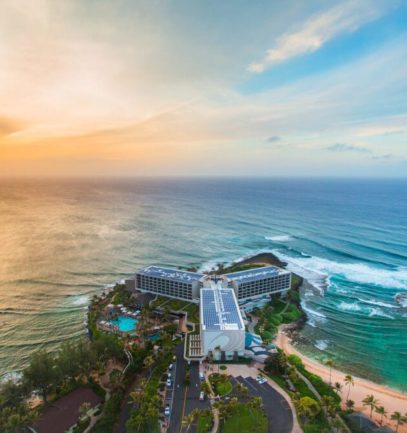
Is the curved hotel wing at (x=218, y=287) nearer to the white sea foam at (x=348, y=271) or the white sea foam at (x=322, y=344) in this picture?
the white sea foam at (x=322, y=344)

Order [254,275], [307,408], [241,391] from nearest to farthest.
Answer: [307,408]
[241,391]
[254,275]

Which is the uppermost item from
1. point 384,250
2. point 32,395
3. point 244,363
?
point 384,250

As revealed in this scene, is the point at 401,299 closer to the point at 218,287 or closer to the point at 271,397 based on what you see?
the point at 218,287

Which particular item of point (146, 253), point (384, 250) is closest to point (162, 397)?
point (146, 253)

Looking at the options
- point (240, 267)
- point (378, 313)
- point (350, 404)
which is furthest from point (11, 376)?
point (378, 313)

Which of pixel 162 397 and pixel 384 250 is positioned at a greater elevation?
pixel 384 250

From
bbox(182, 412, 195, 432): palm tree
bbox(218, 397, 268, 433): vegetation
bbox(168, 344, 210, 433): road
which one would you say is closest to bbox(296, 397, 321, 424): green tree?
bbox(218, 397, 268, 433): vegetation

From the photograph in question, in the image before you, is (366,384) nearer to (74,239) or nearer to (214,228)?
(214,228)

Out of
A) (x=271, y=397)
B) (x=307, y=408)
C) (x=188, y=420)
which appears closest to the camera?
(x=188, y=420)
